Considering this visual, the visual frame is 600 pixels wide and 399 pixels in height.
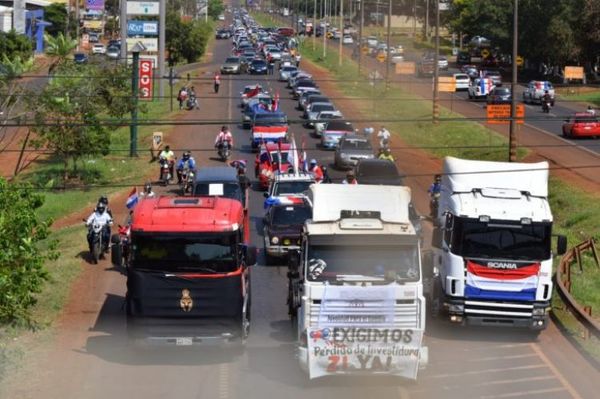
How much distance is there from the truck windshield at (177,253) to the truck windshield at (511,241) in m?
5.52

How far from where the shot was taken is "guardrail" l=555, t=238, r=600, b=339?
76.3 feet

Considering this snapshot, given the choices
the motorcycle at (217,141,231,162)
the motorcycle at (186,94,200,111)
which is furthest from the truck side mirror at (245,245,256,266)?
the motorcycle at (186,94,200,111)

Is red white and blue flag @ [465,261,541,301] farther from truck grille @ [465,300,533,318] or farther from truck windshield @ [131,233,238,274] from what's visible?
truck windshield @ [131,233,238,274]

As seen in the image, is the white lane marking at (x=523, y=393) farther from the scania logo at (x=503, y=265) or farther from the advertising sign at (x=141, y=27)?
the advertising sign at (x=141, y=27)

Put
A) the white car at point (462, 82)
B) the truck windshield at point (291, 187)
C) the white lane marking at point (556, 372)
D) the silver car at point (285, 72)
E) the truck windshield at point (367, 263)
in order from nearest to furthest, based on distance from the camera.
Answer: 1. the truck windshield at point (367, 263)
2. the white lane marking at point (556, 372)
3. the truck windshield at point (291, 187)
4. the white car at point (462, 82)
5. the silver car at point (285, 72)

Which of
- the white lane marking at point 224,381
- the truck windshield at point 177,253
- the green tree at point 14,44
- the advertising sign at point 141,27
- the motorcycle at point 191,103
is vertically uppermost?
the advertising sign at point 141,27

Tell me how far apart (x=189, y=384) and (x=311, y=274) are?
2875 mm

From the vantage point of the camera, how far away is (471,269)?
907 inches

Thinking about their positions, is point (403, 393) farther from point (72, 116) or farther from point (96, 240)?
point (72, 116)

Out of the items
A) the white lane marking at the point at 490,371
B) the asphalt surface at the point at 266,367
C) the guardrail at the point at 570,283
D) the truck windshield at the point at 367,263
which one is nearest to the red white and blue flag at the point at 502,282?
the asphalt surface at the point at 266,367

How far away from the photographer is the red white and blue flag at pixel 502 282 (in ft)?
75.0

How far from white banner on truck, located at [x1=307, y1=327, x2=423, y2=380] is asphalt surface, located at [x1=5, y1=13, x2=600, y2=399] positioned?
46cm

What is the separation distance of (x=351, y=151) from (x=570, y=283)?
2107 centimetres

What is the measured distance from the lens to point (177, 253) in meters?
20.7
